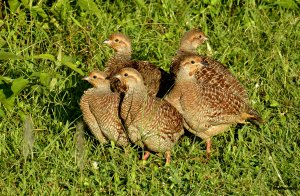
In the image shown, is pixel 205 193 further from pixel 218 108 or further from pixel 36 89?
pixel 36 89

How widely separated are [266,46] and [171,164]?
8.87ft

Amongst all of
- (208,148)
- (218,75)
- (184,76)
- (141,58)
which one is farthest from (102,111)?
(141,58)

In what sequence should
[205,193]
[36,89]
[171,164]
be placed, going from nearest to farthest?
[205,193], [171,164], [36,89]

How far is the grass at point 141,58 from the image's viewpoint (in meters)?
7.54

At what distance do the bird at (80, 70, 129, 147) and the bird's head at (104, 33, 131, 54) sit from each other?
0.88m

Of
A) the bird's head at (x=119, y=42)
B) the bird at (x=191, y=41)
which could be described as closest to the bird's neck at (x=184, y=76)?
the bird at (x=191, y=41)

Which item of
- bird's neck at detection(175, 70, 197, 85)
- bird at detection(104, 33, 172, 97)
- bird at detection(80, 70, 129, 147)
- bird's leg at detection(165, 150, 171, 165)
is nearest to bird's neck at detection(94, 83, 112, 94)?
bird at detection(80, 70, 129, 147)

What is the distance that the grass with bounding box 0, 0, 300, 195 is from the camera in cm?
754

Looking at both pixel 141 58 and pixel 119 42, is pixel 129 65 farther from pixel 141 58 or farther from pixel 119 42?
pixel 141 58

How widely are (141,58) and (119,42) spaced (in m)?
0.58

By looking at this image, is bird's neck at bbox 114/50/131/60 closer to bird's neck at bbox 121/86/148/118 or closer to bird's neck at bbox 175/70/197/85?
bird's neck at bbox 175/70/197/85

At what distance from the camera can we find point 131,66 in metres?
8.94

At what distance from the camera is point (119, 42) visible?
933 cm

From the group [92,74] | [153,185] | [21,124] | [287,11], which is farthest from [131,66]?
[287,11]
